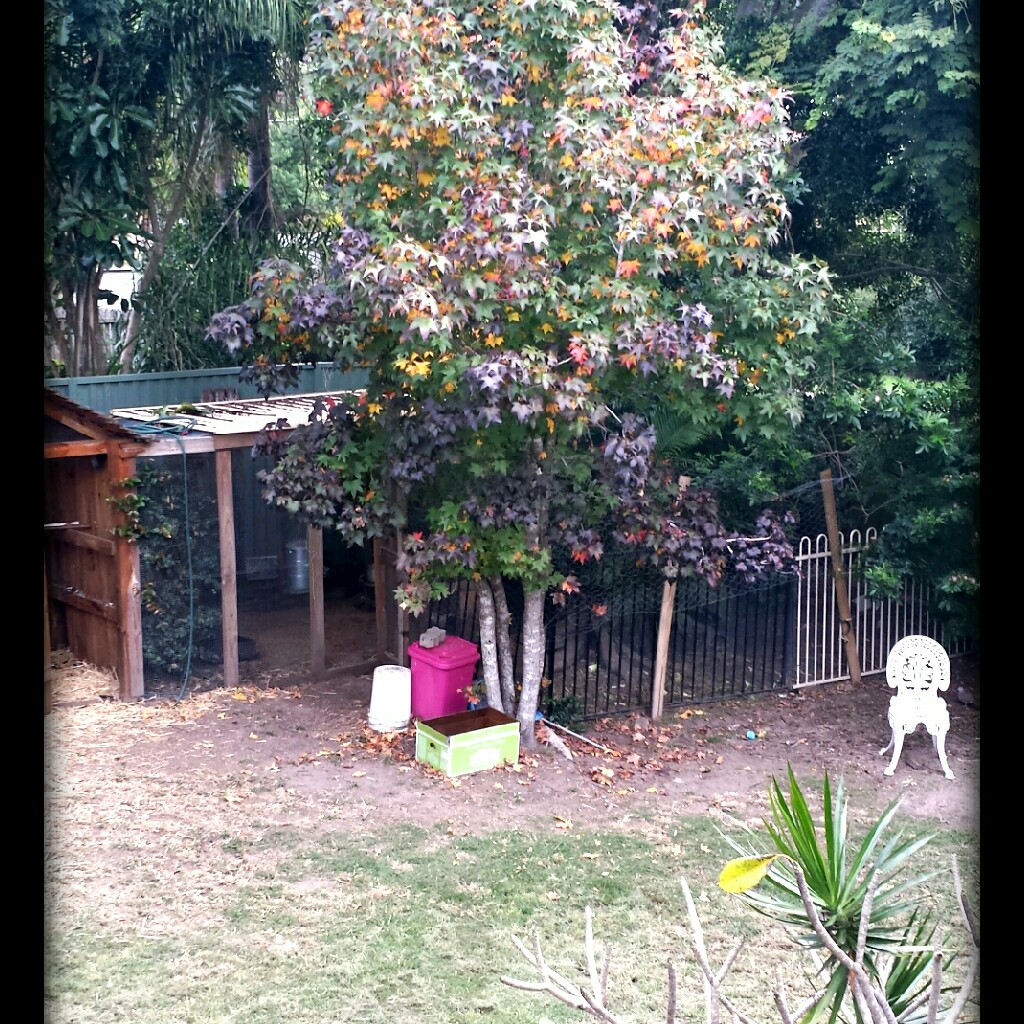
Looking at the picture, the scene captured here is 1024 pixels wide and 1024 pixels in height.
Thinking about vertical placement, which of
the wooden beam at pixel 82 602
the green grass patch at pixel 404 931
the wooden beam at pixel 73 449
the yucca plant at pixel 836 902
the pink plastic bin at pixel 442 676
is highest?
the wooden beam at pixel 73 449

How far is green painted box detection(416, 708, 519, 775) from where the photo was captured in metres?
6.77

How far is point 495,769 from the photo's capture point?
22.8 ft

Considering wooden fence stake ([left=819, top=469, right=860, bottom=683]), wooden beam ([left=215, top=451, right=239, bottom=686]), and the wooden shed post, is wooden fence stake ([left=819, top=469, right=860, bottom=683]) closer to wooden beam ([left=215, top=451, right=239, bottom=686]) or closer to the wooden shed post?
wooden beam ([left=215, top=451, right=239, bottom=686])

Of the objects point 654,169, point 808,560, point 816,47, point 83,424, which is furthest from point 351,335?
point 816,47

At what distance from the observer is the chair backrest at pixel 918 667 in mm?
7156

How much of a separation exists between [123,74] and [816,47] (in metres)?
5.92

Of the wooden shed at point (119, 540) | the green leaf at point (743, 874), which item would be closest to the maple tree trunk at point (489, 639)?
the wooden shed at point (119, 540)

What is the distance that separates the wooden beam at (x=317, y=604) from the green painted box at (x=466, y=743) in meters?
1.96

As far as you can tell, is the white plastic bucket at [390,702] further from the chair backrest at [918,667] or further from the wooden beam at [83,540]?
the chair backrest at [918,667]

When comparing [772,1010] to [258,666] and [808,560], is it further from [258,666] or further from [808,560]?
[258,666]

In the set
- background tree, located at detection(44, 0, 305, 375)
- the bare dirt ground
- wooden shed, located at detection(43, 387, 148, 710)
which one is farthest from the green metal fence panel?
the bare dirt ground

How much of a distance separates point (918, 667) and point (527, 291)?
3.62 metres

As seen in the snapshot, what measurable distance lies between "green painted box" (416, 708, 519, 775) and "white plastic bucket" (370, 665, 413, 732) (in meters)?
0.44

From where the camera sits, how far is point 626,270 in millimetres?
6273
